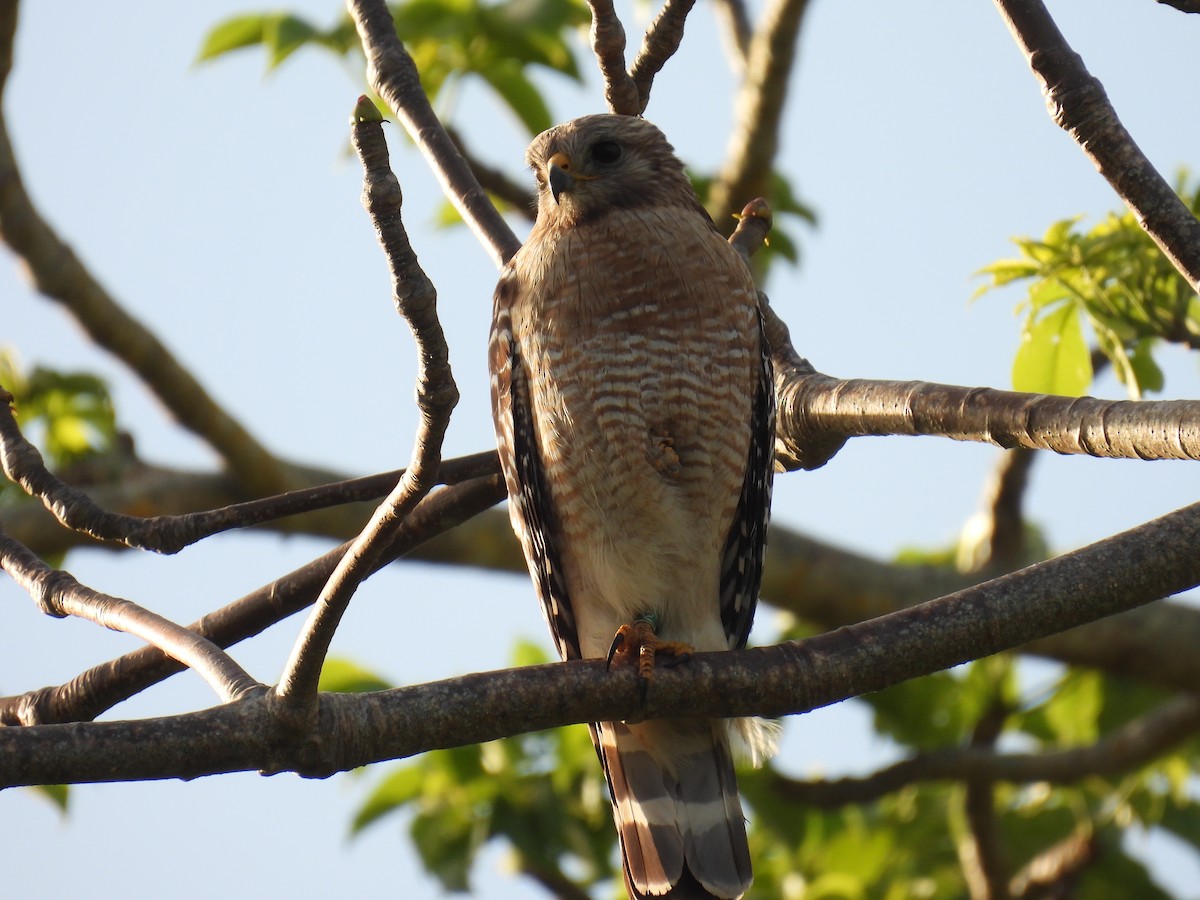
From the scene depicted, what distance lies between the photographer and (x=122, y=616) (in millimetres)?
3492

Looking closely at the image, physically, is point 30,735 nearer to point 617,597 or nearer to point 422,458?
point 422,458

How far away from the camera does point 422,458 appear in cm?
282

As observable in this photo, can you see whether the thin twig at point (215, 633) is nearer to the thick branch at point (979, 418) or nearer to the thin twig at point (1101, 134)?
the thick branch at point (979, 418)

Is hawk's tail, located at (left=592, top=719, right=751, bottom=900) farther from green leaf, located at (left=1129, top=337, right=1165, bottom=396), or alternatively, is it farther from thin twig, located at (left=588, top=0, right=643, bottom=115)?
thin twig, located at (left=588, top=0, right=643, bottom=115)

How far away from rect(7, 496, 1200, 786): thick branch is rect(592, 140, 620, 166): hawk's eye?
2715mm

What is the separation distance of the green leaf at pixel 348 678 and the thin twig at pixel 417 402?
3.35 meters

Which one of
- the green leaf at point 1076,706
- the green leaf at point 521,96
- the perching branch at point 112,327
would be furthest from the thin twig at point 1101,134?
the green leaf at point 1076,706

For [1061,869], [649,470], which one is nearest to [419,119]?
[649,470]

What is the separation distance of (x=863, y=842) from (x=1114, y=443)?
5.04m

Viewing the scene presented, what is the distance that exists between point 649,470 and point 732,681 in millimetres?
1643

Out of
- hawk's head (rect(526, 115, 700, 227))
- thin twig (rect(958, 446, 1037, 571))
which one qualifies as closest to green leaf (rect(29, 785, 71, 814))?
hawk's head (rect(526, 115, 700, 227))

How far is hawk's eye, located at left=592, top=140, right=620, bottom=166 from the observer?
5398 millimetres

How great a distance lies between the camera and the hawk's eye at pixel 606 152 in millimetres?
5398

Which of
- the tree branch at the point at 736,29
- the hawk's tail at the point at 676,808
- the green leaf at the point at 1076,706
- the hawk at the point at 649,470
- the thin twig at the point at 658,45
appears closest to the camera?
the thin twig at the point at 658,45
